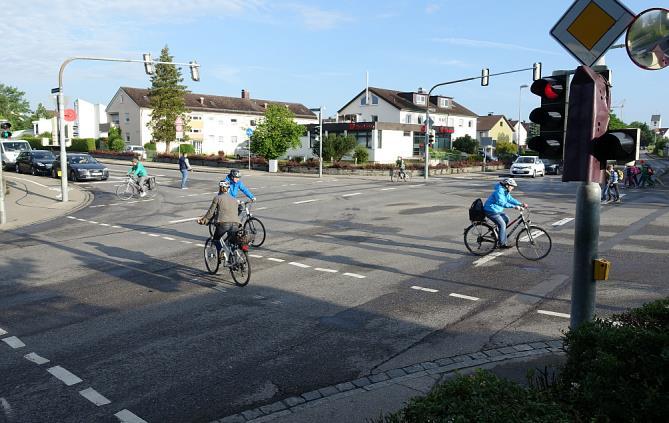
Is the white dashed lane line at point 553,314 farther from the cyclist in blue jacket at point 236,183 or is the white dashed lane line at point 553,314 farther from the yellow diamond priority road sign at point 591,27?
the cyclist in blue jacket at point 236,183

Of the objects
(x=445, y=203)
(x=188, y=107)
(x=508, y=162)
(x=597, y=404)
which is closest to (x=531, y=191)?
(x=445, y=203)

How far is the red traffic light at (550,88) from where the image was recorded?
4977 millimetres

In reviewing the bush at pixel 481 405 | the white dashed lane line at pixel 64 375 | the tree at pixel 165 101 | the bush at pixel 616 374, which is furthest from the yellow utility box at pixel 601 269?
the tree at pixel 165 101

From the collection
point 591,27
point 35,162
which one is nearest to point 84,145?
point 35,162

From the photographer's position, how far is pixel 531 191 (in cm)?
2797

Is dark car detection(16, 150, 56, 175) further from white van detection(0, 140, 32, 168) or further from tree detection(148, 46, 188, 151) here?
tree detection(148, 46, 188, 151)

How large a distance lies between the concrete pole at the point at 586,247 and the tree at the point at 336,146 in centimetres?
4084

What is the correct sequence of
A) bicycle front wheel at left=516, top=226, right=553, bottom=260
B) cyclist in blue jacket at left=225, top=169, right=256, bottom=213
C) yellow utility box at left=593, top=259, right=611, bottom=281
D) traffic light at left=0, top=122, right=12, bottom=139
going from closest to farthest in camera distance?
yellow utility box at left=593, top=259, right=611, bottom=281 → bicycle front wheel at left=516, top=226, right=553, bottom=260 → cyclist in blue jacket at left=225, top=169, right=256, bottom=213 → traffic light at left=0, top=122, right=12, bottom=139

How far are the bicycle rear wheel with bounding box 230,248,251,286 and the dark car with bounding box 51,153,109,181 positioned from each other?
2461 centimetres

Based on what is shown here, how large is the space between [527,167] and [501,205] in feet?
107

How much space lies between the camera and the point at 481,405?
127 inches

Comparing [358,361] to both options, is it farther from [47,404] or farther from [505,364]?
[47,404]

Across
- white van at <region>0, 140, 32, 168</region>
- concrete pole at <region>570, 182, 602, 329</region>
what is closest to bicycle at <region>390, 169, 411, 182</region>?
white van at <region>0, 140, 32, 168</region>

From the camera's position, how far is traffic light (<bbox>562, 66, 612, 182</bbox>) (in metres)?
4.70
